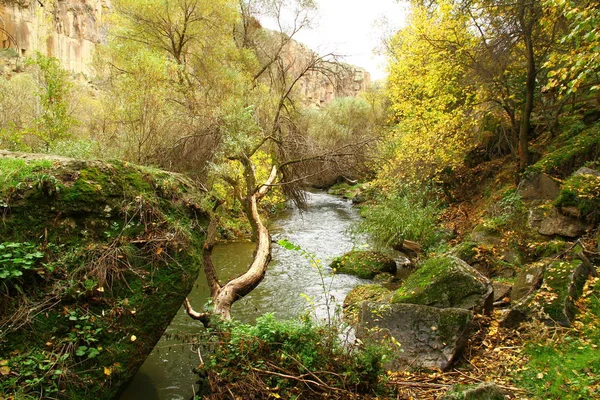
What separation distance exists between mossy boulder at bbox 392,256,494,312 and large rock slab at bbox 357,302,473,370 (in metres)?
0.51

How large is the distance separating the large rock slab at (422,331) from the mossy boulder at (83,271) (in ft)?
8.88

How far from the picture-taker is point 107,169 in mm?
4766

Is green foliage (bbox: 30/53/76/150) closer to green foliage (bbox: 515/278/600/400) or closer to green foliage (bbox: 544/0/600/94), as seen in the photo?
green foliage (bbox: 544/0/600/94)

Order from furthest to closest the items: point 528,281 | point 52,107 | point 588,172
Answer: point 52,107 → point 588,172 → point 528,281

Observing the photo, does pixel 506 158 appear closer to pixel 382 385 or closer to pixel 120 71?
pixel 382 385

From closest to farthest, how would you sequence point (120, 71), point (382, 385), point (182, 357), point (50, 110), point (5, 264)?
point (5, 264), point (382, 385), point (182, 357), point (50, 110), point (120, 71)

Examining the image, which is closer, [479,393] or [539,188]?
[479,393]

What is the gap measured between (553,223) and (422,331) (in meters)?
4.09

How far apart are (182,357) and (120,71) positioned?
13.0m

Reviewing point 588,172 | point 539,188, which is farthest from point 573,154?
point 588,172

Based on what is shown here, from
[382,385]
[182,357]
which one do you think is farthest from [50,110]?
[382,385]

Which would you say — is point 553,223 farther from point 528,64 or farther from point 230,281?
point 230,281

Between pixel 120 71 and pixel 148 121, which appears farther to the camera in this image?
pixel 120 71

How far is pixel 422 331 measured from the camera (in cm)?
509
